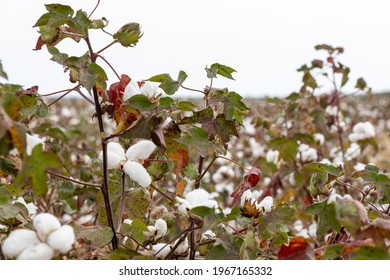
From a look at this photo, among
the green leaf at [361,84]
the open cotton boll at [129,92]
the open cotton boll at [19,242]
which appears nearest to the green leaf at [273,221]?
the open cotton boll at [129,92]

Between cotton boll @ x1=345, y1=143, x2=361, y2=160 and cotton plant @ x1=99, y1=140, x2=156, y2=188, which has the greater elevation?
cotton plant @ x1=99, y1=140, x2=156, y2=188

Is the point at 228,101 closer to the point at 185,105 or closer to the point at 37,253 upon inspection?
the point at 185,105

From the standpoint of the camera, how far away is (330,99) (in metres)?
2.94

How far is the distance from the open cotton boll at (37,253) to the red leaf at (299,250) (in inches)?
15.2

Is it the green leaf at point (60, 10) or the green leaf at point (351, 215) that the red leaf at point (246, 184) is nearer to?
the green leaf at point (351, 215)

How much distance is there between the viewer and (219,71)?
118 centimetres

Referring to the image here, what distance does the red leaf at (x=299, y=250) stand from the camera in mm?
909

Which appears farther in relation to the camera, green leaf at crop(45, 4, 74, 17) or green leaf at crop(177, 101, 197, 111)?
green leaf at crop(177, 101, 197, 111)

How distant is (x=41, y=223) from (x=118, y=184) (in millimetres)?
392

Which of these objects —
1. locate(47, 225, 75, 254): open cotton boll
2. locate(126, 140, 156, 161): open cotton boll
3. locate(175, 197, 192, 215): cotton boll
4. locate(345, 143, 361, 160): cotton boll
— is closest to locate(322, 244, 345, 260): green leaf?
locate(175, 197, 192, 215): cotton boll

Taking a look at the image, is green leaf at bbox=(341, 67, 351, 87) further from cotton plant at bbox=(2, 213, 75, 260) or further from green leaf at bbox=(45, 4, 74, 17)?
cotton plant at bbox=(2, 213, 75, 260)

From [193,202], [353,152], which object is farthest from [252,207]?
[353,152]

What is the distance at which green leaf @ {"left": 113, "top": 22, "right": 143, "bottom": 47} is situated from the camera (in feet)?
3.35
